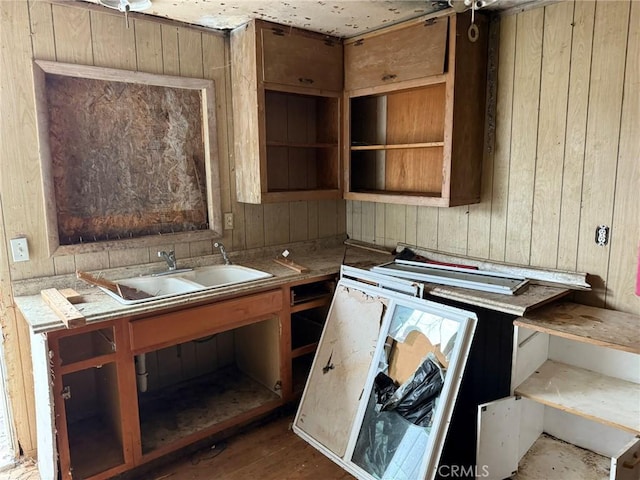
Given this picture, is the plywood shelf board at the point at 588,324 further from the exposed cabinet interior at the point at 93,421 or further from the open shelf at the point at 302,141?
the exposed cabinet interior at the point at 93,421

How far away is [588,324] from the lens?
1897 millimetres

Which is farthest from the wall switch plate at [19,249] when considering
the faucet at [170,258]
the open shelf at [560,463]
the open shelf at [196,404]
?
the open shelf at [560,463]

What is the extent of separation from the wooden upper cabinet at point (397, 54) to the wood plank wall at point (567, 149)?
362 millimetres

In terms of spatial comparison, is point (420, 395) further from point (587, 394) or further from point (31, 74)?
point (31, 74)

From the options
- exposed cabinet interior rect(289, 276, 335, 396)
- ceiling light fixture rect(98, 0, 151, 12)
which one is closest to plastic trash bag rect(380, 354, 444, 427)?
exposed cabinet interior rect(289, 276, 335, 396)

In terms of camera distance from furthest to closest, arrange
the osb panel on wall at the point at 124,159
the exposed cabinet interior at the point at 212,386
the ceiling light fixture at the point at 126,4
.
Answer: the exposed cabinet interior at the point at 212,386 → the osb panel on wall at the point at 124,159 → the ceiling light fixture at the point at 126,4

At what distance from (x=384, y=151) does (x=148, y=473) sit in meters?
2.30

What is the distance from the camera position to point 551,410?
2297 millimetres

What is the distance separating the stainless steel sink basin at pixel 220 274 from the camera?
8.50 ft

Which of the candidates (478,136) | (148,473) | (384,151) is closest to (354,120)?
(384,151)

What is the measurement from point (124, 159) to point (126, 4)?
0.76 meters

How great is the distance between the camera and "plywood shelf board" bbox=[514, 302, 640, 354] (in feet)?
5.65

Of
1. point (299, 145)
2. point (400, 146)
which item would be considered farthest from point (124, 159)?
point (400, 146)

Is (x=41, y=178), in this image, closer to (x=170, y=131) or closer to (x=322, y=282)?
(x=170, y=131)
